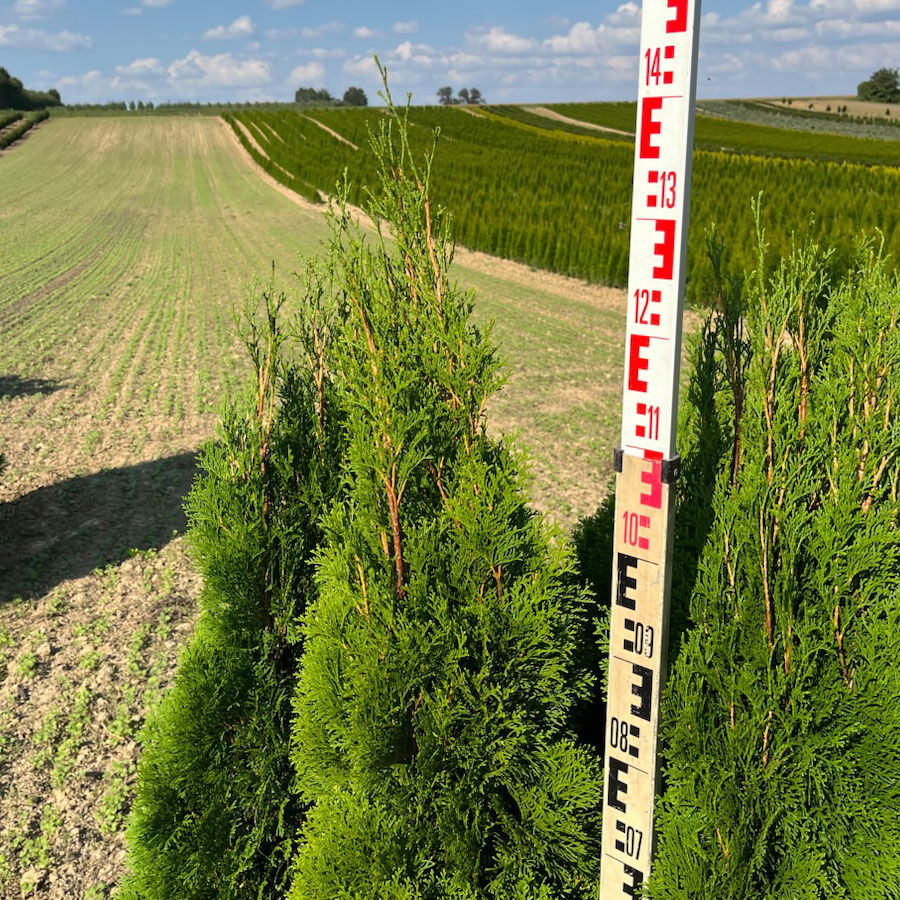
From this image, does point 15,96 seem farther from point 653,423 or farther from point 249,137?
point 653,423

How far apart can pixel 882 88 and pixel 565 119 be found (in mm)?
42272

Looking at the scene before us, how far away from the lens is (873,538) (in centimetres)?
214

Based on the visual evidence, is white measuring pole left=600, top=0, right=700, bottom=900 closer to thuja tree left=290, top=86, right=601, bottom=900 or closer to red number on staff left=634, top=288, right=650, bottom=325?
red number on staff left=634, top=288, right=650, bottom=325

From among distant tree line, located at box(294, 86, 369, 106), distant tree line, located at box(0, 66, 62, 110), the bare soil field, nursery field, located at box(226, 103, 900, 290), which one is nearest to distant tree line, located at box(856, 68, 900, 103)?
the bare soil field

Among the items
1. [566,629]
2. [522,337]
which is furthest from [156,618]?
[522,337]

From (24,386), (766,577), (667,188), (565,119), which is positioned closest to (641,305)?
(667,188)

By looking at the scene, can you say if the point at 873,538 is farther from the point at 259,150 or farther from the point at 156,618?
the point at 259,150

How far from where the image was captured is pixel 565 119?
71.0 meters

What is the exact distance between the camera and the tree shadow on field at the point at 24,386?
1195cm

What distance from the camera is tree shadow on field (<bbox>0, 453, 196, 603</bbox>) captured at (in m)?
7.34

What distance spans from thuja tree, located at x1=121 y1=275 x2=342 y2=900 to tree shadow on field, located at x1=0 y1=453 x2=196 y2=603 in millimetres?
4791

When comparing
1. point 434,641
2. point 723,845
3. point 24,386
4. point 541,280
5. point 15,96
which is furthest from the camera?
point 15,96

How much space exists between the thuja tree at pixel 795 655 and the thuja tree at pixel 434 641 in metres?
0.40

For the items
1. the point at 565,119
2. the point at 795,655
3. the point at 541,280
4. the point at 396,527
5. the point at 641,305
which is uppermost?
the point at 565,119
